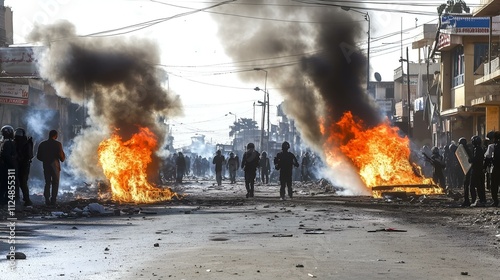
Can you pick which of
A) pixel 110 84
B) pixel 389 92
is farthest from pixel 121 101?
pixel 389 92

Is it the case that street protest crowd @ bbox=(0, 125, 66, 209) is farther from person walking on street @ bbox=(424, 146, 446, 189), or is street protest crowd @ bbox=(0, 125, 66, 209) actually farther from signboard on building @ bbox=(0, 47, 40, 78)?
signboard on building @ bbox=(0, 47, 40, 78)

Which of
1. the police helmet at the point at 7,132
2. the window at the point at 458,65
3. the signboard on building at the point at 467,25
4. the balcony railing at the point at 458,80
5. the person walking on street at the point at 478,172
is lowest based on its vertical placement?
the person walking on street at the point at 478,172

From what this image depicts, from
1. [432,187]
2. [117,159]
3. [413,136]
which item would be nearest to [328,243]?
[117,159]

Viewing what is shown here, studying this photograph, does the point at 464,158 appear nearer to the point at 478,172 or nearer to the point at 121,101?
the point at 478,172

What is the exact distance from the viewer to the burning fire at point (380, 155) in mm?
30094

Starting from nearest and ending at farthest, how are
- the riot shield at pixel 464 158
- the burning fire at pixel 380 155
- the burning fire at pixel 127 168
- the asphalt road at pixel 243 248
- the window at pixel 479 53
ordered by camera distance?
the asphalt road at pixel 243 248 < the riot shield at pixel 464 158 < the burning fire at pixel 127 168 < the burning fire at pixel 380 155 < the window at pixel 479 53

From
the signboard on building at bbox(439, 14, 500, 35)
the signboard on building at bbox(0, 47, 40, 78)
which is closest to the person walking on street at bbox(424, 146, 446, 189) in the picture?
the signboard on building at bbox(439, 14, 500, 35)

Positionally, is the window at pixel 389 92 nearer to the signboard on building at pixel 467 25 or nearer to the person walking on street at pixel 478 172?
the signboard on building at pixel 467 25

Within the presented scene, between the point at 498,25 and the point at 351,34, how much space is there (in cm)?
963

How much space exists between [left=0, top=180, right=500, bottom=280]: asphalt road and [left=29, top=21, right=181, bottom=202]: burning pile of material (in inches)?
281

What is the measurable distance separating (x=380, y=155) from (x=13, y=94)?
19359mm

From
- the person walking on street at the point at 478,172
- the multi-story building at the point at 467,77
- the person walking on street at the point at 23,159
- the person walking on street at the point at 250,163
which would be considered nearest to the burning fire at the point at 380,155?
the person walking on street at the point at 250,163

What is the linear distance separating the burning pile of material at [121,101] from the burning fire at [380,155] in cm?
673

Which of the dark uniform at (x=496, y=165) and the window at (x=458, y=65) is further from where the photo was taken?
the window at (x=458, y=65)
